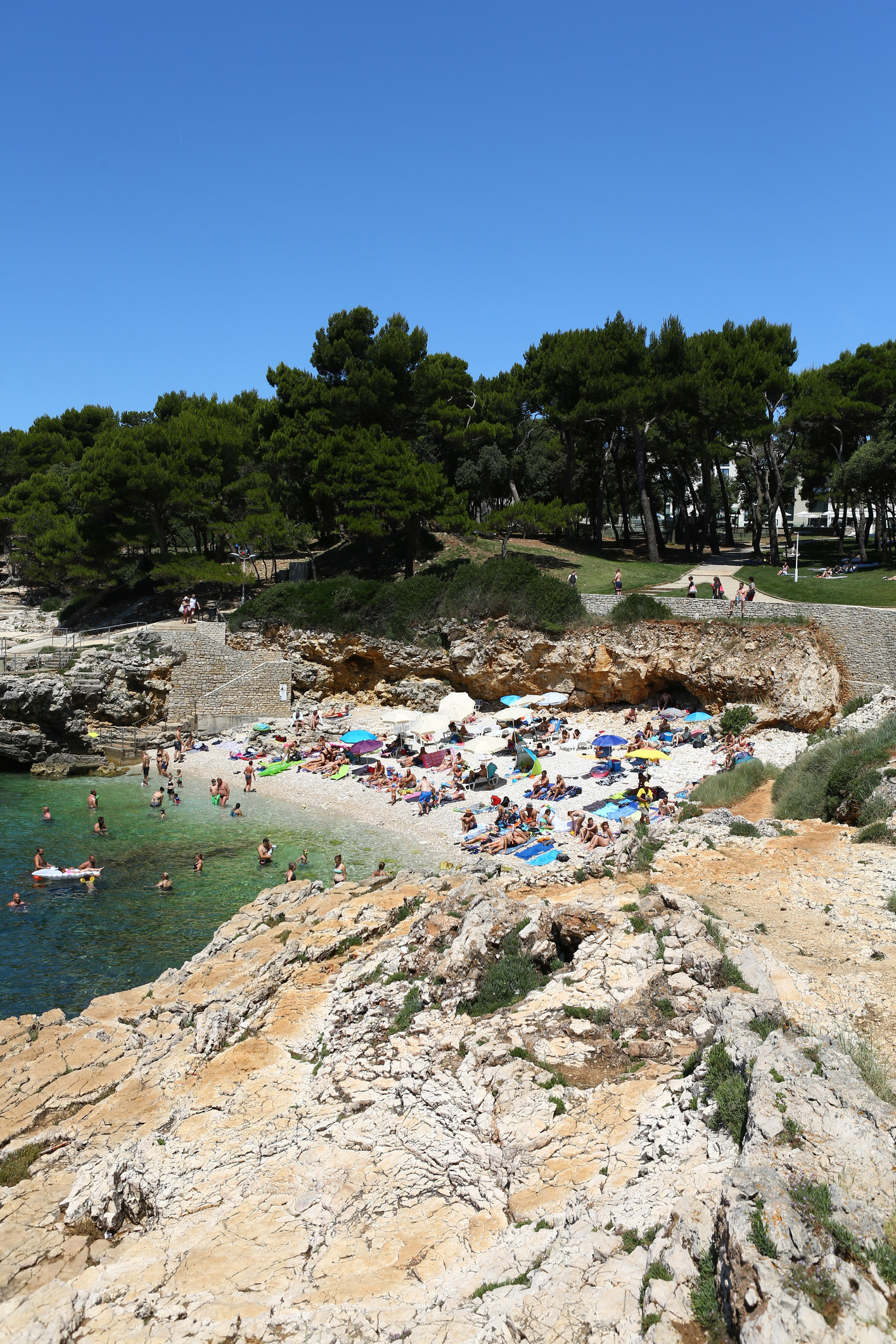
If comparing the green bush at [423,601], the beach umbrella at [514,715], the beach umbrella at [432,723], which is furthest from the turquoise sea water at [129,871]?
the green bush at [423,601]

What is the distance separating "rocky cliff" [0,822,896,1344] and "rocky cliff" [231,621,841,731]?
61.1 ft

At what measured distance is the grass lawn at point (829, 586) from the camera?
2875 centimetres

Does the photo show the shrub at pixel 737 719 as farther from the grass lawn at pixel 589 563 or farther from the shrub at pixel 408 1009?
the shrub at pixel 408 1009

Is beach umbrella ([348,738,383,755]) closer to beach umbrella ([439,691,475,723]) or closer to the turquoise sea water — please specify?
beach umbrella ([439,691,475,723])

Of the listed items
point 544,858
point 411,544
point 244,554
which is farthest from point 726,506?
point 544,858

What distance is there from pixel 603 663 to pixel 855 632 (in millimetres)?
9256

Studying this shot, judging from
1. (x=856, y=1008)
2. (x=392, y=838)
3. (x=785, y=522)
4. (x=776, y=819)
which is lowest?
(x=392, y=838)

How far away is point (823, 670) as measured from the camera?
26.5 meters

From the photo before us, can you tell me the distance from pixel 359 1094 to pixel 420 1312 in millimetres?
3000

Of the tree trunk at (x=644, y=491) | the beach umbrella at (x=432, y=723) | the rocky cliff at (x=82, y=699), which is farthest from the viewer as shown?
the tree trunk at (x=644, y=491)

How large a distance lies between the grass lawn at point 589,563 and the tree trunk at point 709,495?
1.97 meters

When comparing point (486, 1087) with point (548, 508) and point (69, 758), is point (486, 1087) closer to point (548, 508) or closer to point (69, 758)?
point (69, 758)

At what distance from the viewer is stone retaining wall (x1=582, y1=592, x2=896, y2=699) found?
2470 centimetres

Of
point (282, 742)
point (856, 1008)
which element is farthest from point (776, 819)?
point (282, 742)
